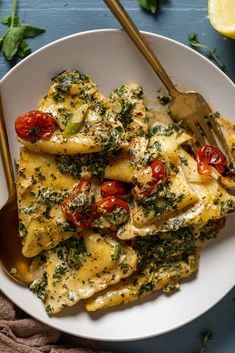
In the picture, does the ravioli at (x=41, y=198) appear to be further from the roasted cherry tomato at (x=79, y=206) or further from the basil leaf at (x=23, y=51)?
the basil leaf at (x=23, y=51)

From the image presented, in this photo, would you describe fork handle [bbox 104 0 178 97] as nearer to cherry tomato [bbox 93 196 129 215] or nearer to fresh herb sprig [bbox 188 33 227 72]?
fresh herb sprig [bbox 188 33 227 72]

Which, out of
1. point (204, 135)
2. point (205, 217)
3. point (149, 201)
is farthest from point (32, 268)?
point (204, 135)

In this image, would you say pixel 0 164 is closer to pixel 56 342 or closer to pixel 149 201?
pixel 149 201

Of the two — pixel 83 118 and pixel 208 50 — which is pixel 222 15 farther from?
pixel 83 118

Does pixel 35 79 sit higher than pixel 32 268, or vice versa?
pixel 35 79

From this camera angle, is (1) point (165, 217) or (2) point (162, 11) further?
(2) point (162, 11)

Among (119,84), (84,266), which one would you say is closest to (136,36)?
(119,84)
